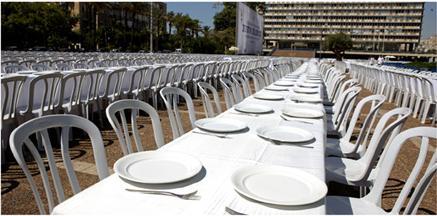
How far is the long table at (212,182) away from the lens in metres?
1.23

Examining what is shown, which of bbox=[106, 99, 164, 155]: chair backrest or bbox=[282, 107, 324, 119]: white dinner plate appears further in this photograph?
bbox=[282, 107, 324, 119]: white dinner plate

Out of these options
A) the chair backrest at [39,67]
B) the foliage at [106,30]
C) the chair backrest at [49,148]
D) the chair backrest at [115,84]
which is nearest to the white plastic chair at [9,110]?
the chair backrest at [115,84]

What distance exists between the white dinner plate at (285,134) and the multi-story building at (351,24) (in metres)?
85.6

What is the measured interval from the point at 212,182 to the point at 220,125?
1.02 metres

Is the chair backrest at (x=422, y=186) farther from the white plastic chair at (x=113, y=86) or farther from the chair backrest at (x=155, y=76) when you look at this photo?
the chair backrest at (x=155, y=76)

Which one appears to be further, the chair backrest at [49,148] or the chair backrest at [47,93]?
the chair backrest at [47,93]

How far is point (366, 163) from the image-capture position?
2.56 m

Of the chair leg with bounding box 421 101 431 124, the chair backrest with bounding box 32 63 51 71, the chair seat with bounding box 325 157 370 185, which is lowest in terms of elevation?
the chair leg with bounding box 421 101 431 124

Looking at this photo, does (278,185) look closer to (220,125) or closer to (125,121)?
(220,125)

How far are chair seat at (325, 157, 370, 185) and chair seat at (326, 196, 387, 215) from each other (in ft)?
1.13

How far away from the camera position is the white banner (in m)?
20.8

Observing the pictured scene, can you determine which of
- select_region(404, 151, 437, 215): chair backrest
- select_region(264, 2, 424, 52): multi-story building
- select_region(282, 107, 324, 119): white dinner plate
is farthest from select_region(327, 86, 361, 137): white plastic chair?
select_region(264, 2, 424, 52): multi-story building

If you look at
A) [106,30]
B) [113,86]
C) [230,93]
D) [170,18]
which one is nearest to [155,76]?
[113,86]

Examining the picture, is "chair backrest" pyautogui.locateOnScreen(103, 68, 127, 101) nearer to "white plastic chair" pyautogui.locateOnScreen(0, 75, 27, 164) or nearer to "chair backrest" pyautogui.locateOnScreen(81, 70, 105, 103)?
"chair backrest" pyautogui.locateOnScreen(81, 70, 105, 103)
